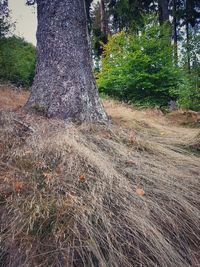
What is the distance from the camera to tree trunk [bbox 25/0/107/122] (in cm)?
407

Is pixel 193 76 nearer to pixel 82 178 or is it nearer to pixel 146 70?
pixel 146 70

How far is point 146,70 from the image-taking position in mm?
7660

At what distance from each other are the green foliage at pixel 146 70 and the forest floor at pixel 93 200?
4.40m

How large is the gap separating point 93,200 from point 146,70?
19.7 ft

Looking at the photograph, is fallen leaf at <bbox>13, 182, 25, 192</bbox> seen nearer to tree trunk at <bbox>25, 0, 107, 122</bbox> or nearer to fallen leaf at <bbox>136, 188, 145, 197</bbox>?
fallen leaf at <bbox>136, 188, 145, 197</bbox>

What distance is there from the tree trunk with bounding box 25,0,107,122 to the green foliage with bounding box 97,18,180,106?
3.32 m

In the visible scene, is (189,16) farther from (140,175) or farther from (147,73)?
(140,175)

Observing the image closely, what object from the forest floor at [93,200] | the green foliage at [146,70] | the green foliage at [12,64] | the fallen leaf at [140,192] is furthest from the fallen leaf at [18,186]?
the green foliage at [12,64]

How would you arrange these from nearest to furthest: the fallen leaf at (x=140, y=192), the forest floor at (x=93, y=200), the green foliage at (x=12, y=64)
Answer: the forest floor at (x=93, y=200) → the fallen leaf at (x=140, y=192) → the green foliage at (x=12, y=64)

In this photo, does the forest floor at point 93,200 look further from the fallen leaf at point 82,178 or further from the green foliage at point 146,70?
the green foliage at point 146,70

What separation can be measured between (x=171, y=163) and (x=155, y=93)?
495 cm

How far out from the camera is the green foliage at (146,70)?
7.59 m

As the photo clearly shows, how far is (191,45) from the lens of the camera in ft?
20.0

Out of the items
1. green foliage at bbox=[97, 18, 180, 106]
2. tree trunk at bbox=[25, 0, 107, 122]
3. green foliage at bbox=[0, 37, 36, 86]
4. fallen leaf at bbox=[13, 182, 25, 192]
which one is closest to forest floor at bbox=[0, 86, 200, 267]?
fallen leaf at bbox=[13, 182, 25, 192]
